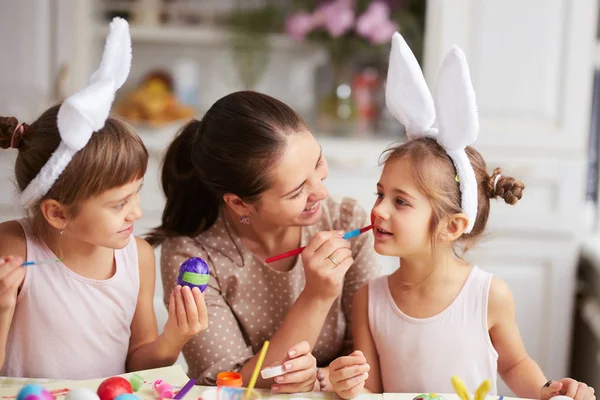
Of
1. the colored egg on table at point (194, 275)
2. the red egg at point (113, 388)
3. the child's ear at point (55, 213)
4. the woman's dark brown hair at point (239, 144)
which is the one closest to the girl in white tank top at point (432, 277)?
the woman's dark brown hair at point (239, 144)

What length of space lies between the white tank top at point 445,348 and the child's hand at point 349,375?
230 millimetres

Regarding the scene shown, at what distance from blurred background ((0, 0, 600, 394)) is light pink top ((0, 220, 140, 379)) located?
1.25 m

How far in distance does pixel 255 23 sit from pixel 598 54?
1.34 m

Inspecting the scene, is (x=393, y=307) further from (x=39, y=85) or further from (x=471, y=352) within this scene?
(x=39, y=85)

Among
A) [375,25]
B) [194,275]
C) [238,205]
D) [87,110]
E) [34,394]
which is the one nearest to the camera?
[34,394]

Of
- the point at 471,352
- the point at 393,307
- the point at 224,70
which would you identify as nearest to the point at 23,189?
the point at 393,307

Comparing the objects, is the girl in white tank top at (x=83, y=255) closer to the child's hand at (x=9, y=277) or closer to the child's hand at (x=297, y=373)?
the child's hand at (x=9, y=277)

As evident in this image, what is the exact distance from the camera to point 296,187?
1.34m

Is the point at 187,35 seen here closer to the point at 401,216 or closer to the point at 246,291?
the point at 246,291

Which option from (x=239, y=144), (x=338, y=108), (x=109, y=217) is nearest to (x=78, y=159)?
(x=109, y=217)

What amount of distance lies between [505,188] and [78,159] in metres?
0.74

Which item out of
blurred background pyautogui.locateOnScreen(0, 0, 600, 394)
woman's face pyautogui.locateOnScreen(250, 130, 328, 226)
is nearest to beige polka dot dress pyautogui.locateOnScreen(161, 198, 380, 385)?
woman's face pyautogui.locateOnScreen(250, 130, 328, 226)

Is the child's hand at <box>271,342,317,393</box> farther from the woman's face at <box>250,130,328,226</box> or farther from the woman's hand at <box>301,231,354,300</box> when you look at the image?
the woman's face at <box>250,130,328,226</box>

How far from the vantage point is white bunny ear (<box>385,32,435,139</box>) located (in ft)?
4.05
